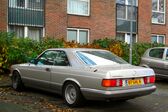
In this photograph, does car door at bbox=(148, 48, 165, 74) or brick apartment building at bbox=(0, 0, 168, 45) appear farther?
brick apartment building at bbox=(0, 0, 168, 45)

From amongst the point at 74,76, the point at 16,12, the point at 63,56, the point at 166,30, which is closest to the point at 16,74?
the point at 63,56

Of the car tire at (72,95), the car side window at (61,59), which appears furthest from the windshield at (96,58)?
the car tire at (72,95)

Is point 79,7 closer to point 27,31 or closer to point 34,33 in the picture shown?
point 34,33

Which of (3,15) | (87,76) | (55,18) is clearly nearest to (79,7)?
(55,18)

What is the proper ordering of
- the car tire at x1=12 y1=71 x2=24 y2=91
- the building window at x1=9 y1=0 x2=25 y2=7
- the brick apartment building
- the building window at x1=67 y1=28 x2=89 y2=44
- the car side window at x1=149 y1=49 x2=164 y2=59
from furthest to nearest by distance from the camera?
the building window at x1=67 y1=28 x2=89 y2=44 < the brick apartment building < the building window at x1=9 y1=0 x2=25 y2=7 < the car side window at x1=149 y1=49 x2=164 y2=59 < the car tire at x1=12 y1=71 x2=24 y2=91

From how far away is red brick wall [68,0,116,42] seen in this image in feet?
70.2

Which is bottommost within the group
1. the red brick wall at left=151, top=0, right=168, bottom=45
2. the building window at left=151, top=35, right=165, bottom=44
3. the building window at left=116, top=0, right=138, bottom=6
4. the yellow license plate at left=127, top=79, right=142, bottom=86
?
the yellow license plate at left=127, top=79, right=142, bottom=86

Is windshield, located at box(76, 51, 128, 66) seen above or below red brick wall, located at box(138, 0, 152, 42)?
below

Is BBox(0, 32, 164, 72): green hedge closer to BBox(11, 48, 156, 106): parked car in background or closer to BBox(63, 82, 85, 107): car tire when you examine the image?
BBox(11, 48, 156, 106): parked car in background

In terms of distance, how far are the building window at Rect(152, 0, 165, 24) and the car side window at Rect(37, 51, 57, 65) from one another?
1618 centimetres

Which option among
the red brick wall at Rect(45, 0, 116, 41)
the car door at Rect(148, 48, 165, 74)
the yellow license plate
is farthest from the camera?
A: the red brick wall at Rect(45, 0, 116, 41)

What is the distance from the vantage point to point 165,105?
10.1 meters

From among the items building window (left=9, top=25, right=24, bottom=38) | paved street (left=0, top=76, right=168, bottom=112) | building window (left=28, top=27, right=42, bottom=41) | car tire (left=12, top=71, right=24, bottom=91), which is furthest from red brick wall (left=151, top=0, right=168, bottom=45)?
car tire (left=12, top=71, right=24, bottom=91)

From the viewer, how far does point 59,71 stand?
10.1 m
